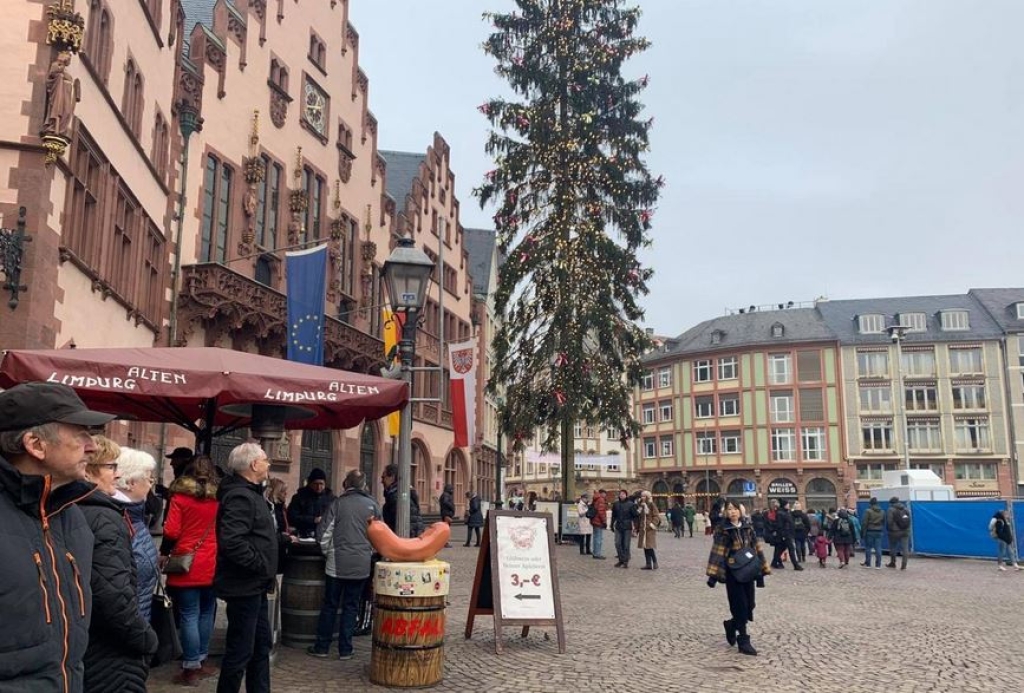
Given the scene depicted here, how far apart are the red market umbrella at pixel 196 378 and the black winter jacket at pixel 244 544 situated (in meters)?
1.66

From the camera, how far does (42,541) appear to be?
2727 mm

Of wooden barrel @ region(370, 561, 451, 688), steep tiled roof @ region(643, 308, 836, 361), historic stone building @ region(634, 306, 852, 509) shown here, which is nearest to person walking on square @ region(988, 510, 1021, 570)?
wooden barrel @ region(370, 561, 451, 688)

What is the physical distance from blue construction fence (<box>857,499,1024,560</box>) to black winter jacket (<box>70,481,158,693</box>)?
2483 centimetres

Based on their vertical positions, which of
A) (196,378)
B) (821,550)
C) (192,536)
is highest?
(196,378)

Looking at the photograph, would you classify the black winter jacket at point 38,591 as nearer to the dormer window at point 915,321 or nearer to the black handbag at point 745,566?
the black handbag at point 745,566

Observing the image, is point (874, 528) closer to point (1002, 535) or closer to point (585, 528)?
point (1002, 535)

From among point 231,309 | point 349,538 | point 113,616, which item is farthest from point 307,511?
point 231,309

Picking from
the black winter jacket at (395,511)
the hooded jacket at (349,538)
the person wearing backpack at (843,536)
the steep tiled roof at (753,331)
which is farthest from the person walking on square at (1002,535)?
the steep tiled roof at (753,331)

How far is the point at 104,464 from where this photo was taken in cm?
434

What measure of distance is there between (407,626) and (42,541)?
5018 millimetres

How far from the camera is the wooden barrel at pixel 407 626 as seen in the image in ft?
24.1

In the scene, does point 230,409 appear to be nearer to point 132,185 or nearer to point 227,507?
point 227,507

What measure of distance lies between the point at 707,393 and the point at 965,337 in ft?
63.6

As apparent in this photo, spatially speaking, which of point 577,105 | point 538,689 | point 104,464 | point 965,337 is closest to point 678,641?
point 538,689
